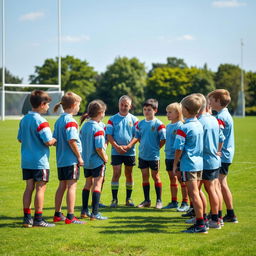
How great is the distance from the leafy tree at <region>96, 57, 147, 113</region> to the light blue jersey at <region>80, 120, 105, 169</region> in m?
80.6

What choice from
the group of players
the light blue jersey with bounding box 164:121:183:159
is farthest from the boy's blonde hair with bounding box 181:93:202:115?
the light blue jersey with bounding box 164:121:183:159

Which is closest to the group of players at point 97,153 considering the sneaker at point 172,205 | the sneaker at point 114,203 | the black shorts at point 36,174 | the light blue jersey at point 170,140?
the black shorts at point 36,174

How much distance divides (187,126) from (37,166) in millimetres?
2260

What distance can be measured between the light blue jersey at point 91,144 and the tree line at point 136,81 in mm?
80131

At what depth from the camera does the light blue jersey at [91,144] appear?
7293 millimetres

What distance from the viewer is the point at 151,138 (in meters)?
8.66

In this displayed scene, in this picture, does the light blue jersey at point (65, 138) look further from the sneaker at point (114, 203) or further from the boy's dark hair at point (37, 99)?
the sneaker at point (114, 203)

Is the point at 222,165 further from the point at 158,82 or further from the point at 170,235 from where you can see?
the point at 158,82

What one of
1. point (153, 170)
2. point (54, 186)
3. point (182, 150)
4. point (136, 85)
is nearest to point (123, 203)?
point (153, 170)

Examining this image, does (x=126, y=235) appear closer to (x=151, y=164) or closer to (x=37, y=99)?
(x=37, y=99)

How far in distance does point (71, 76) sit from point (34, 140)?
87409mm

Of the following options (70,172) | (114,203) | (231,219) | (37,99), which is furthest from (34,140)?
(231,219)

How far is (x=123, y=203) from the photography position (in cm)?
889

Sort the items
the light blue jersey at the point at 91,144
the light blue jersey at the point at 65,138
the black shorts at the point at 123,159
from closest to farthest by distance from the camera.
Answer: the light blue jersey at the point at 65,138 → the light blue jersey at the point at 91,144 → the black shorts at the point at 123,159
